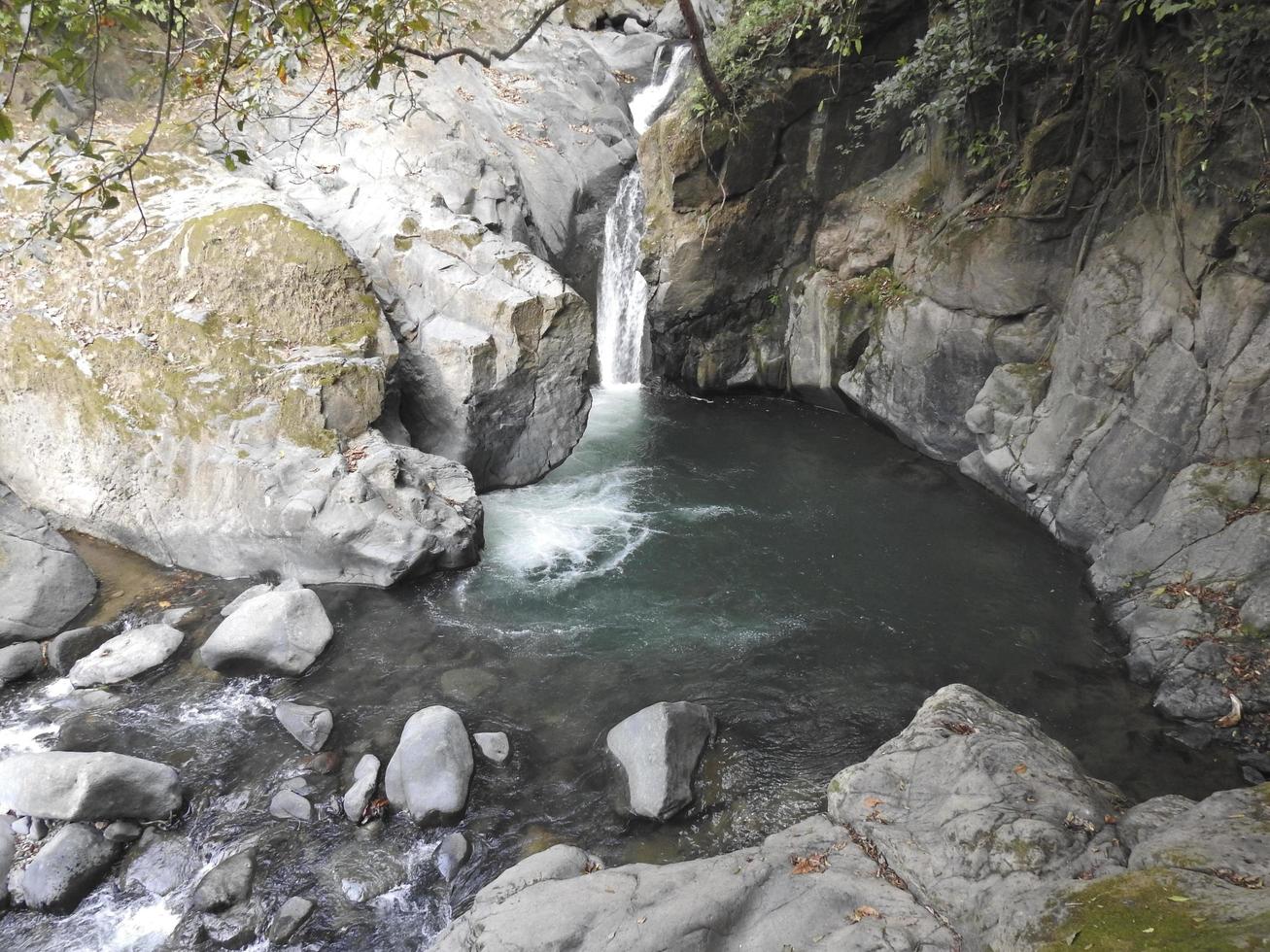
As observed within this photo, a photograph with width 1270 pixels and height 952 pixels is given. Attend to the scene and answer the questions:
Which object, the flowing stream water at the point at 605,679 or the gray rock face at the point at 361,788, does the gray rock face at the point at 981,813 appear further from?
the gray rock face at the point at 361,788

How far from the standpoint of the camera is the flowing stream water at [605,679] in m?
5.50

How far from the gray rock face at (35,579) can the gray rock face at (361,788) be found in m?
4.14

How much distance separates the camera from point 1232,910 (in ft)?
10.3

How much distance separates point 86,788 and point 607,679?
4244 mm

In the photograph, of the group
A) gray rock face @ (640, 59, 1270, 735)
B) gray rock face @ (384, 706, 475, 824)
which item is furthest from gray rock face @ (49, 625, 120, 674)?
gray rock face @ (640, 59, 1270, 735)

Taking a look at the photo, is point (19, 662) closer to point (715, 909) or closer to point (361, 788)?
point (361, 788)

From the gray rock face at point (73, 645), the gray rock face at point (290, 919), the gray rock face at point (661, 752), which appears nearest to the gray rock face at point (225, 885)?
the gray rock face at point (290, 919)

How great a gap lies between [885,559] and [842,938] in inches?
255

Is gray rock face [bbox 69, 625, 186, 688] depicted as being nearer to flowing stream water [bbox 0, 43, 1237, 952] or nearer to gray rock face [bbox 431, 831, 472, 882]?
flowing stream water [bbox 0, 43, 1237, 952]

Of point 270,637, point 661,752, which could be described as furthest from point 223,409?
point 661,752

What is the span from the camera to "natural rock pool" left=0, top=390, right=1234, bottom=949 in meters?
5.51

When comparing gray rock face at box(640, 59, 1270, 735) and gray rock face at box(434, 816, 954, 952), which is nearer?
gray rock face at box(434, 816, 954, 952)

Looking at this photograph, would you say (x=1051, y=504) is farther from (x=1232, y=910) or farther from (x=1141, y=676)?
(x=1232, y=910)

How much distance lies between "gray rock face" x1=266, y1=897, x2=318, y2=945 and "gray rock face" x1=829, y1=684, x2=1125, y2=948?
3.62 m
